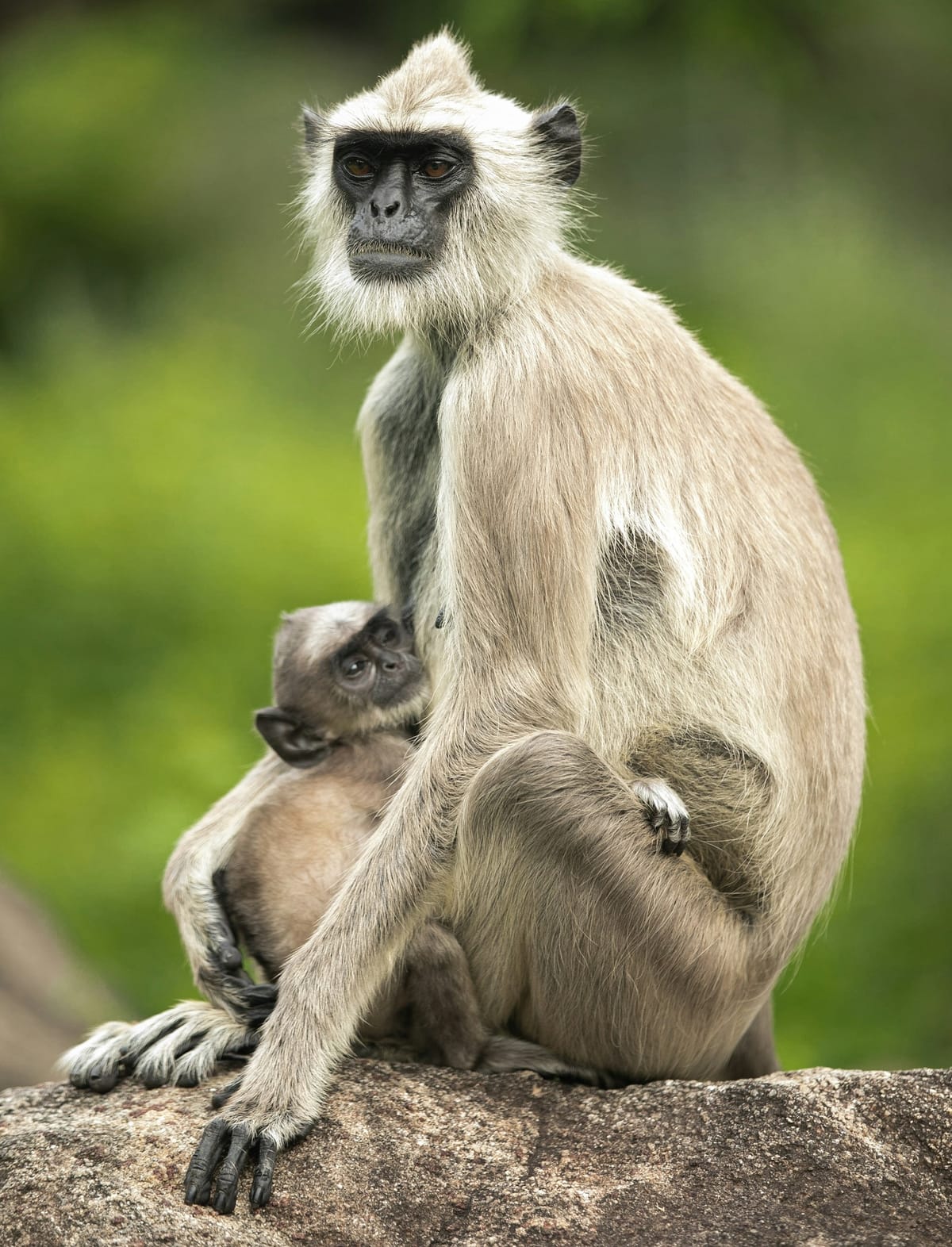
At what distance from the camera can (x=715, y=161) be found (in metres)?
13.5

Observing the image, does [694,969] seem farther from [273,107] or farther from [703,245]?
[273,107]

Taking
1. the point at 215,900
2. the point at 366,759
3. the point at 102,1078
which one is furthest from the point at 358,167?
the point at 102,1078

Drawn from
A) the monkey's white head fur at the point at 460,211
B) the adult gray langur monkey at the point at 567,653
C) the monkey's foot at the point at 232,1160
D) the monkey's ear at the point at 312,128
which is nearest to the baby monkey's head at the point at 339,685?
the adult gray langur monkey at the point at 567,653

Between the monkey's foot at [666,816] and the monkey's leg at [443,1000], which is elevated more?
the monkey's foot at [666,816]

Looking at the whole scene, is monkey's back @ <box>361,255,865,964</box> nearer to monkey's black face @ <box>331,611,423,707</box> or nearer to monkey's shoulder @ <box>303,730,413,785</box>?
monkey's black face @ <box>331,611,423,707</box>

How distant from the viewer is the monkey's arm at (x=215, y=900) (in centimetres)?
446

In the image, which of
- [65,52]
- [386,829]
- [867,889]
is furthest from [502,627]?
[65,52]

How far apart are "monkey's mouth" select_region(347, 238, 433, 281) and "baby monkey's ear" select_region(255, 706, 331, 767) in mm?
1299

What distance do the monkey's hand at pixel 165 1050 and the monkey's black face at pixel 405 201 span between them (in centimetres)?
218

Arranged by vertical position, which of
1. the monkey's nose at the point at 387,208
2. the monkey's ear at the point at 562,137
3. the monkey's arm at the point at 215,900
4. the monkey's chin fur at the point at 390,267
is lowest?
the monkey's arm at the point at 215,900

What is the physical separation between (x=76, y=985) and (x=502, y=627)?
4052mm

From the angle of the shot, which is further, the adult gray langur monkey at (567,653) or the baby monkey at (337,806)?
the baby monkey at (337,806)

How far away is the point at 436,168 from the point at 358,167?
251 millimetres

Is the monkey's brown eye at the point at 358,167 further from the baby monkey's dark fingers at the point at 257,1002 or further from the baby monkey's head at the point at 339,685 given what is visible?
the baby monkey's dark fingers at the point at 257,1002
